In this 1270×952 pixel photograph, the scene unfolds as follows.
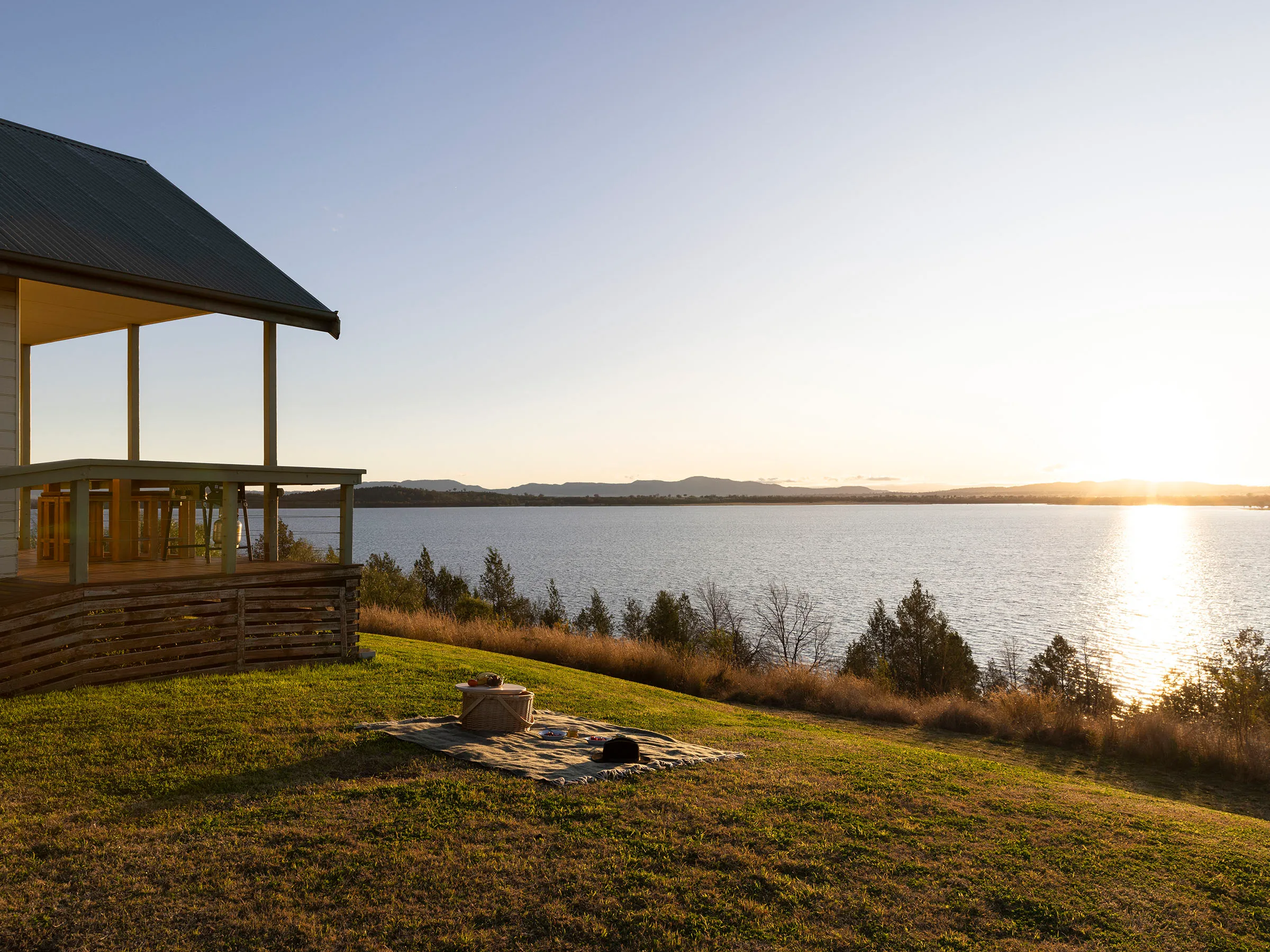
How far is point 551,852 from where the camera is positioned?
5.22 meters

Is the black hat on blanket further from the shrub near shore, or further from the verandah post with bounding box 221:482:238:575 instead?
the shrub near shore

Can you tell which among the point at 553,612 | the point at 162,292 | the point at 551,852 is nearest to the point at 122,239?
the point at 162,292

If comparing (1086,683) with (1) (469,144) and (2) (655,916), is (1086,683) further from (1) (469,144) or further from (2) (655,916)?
(2) (655,916)

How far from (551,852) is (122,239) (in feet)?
32.5

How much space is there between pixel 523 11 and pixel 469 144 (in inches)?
188

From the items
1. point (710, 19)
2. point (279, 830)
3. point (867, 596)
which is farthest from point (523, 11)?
point (867, 596)

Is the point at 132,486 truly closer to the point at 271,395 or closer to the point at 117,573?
the point at 117,573

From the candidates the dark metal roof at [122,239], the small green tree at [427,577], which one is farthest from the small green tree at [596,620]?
the dark metal roof at [122,239]

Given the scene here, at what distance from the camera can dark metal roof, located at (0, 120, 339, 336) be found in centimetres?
970

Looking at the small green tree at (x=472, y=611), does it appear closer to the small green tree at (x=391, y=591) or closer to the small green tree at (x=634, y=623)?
the small green tree at (x=391, y=591)

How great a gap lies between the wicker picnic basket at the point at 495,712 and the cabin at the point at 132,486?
4165 millimetres

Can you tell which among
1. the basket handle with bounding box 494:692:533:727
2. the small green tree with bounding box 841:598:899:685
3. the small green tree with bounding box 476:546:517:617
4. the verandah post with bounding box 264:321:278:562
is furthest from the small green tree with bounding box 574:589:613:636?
the basket handle with bounding box 494:692:533:727

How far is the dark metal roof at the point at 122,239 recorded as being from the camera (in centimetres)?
970

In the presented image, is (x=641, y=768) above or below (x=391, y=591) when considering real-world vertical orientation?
above
